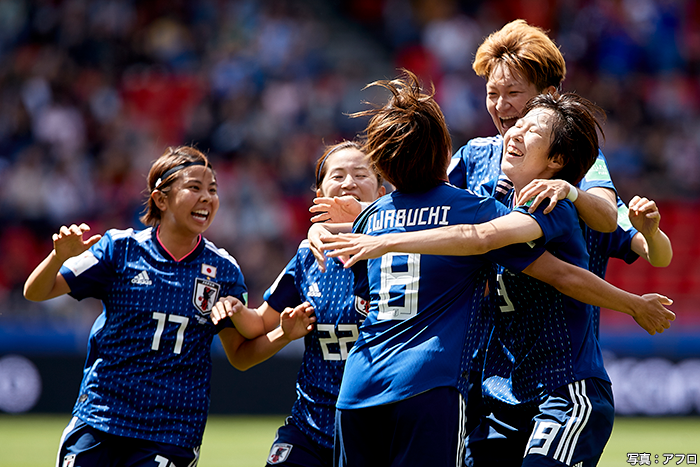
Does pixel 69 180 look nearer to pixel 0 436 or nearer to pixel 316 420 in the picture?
pixel 0 436

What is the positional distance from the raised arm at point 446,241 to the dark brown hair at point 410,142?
262 mm

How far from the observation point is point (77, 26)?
13.4 m

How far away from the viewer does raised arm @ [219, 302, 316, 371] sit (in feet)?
12.5

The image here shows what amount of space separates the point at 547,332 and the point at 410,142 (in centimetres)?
98

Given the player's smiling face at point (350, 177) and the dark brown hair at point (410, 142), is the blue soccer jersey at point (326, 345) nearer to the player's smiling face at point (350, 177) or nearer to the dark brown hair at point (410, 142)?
the player's smiling face at point (350, 177)

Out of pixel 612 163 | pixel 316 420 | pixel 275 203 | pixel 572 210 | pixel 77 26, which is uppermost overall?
pixel 77 26

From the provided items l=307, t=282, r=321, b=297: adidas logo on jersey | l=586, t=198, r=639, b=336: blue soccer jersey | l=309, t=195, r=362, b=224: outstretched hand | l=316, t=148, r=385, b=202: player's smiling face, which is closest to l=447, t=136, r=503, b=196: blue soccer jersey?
l=316, t=148, r=385, b=202: player's smiling face

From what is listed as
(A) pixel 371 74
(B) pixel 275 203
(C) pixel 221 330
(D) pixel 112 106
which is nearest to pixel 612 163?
(A) pixel 371 74

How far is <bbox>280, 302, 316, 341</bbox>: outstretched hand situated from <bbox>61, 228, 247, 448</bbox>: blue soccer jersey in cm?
48

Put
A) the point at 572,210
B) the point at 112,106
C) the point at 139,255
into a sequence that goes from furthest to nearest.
→ the point at 112,106 → the point at 139,255 → the point at 572,210

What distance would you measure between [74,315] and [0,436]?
1.92 m

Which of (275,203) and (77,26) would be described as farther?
(77,26)

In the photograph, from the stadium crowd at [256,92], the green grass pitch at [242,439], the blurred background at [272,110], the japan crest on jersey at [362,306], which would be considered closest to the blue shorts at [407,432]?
the japan crest on jersey at [362,306]

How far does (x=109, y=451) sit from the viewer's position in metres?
3.82
